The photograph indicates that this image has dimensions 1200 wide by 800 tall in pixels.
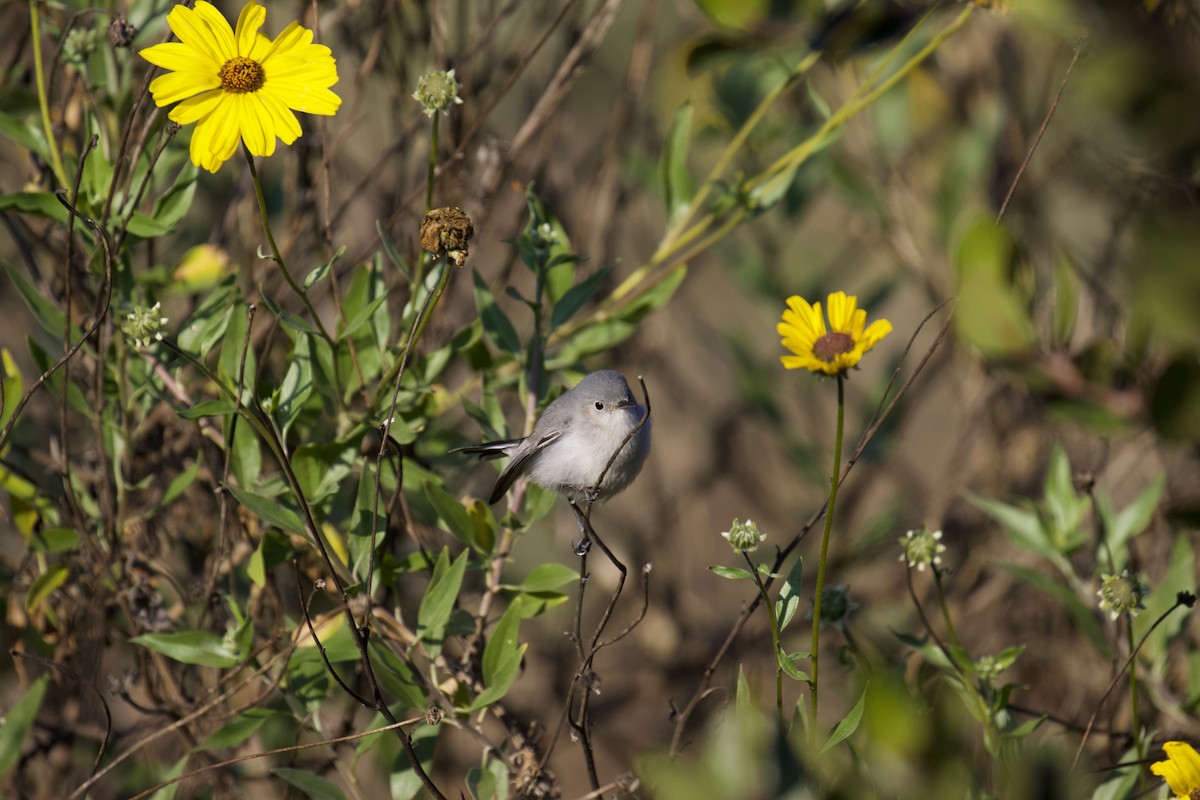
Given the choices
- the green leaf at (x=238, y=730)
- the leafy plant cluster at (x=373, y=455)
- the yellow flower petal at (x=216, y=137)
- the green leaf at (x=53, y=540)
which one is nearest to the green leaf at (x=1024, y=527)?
the leafy plant cluster at (x=373, y=455)

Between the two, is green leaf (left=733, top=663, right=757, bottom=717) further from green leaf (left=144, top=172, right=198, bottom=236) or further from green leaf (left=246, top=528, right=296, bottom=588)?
green leaf (left=144, top=172, right=198, bottom=236)

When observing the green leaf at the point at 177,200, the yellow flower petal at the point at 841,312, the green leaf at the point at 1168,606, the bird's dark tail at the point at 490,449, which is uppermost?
the green leaf at the point at 177,200

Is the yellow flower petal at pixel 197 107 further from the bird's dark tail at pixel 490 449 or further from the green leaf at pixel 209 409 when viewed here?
the bird's dark tail at pixel 490 449

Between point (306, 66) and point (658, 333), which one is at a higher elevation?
point (306, 66)

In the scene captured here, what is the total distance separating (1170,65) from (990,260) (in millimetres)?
765

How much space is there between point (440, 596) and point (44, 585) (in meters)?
0.87

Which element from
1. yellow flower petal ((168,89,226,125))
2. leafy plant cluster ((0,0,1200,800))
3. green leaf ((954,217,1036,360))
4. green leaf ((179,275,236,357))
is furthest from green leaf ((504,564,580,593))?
yellow flower petal ((168,89,226,125))

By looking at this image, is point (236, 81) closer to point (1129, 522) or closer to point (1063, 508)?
point (1063, 508)

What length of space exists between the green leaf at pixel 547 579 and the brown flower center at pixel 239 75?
95cm

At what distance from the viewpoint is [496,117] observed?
15.0 feet

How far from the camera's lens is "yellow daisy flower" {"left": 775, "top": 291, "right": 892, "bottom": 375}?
1641 millimetres

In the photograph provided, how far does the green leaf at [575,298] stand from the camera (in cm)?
215

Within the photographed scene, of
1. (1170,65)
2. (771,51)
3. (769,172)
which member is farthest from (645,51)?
(1170,65)

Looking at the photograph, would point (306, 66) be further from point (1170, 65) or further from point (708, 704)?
point (708, 704)
